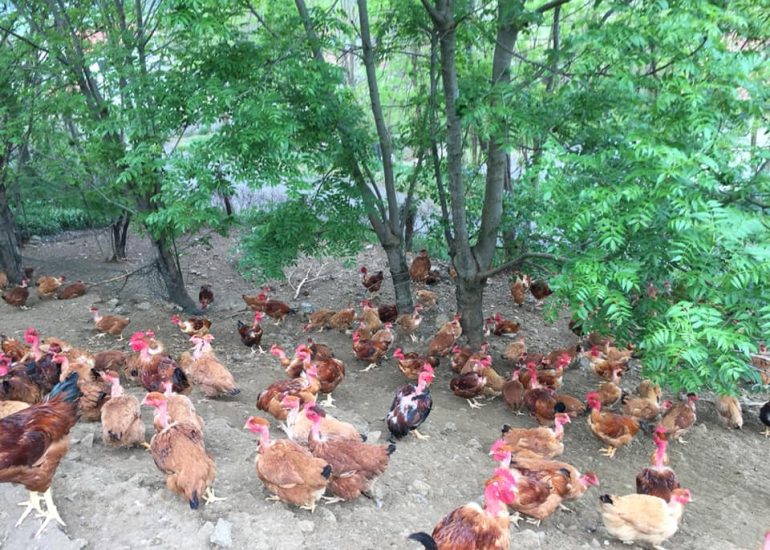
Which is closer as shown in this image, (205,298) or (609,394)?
(609,394)

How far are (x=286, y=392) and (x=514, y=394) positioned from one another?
10.8ft

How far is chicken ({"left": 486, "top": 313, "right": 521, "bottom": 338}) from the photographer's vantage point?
36.9 feet

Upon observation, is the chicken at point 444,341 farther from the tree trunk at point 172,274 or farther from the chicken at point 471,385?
the tree trunk at point 172,274

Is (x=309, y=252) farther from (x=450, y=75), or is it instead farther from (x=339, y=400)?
(x=450, y=75)

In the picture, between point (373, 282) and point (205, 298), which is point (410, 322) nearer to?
point (373, 282)

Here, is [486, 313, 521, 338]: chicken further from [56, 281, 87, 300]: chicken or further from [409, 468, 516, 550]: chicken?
[56, 281, 87, 300]: chicken

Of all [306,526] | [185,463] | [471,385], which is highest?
[185,463]

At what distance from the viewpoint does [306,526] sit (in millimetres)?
4531

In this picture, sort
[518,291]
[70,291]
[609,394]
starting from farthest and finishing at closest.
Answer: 1. [518,291]
2. [70,291]
3. [609,394]

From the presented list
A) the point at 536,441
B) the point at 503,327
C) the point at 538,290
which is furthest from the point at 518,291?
the point at 536,441

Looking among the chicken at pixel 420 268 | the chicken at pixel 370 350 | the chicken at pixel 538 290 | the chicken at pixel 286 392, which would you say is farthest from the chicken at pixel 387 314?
the chicken at pixel 286 392

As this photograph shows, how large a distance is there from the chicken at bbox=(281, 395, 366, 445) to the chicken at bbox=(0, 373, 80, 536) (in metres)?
1.96

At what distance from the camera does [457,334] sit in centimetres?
994

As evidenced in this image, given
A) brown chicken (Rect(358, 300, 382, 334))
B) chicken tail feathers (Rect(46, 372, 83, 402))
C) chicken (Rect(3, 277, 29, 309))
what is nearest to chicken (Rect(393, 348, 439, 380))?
brown chicken (Rect(358, 300, 382, 334))
